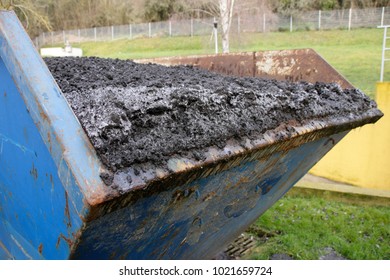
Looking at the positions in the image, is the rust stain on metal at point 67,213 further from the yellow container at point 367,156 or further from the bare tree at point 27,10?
the yellow container at point 367,156

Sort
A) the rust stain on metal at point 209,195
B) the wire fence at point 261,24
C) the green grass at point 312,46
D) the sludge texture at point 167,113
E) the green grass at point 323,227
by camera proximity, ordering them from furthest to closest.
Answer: the wire fence at point 261,24 < the green grass at point 312,46 < the green grass at point 323,227 < the rust stain on metal at point 209,195 < the sludge texture at point 167,113

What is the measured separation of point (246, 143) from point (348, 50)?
19.2 metres

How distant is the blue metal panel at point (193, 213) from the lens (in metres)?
1.19

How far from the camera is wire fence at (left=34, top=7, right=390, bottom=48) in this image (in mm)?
19420

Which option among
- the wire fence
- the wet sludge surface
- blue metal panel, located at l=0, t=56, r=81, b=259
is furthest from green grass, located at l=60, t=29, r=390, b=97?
blue metal panel, located at l=0, t=56, r=81, b=259

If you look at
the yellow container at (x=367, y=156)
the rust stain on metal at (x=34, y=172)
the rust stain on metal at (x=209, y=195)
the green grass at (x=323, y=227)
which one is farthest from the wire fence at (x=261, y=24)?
the rust stain on metal at (x=34, y=172)

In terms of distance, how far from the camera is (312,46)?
21.2m

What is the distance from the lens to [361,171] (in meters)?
4.91

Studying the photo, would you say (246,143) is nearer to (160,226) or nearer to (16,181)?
(160,226)

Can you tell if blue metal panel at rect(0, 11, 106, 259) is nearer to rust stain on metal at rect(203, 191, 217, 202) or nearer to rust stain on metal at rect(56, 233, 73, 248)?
rust stain on metal at rect(56, 233, 73, 248)

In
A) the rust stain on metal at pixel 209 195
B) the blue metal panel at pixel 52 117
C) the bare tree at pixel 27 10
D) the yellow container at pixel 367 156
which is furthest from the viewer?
the bare tree at pixel 27 10

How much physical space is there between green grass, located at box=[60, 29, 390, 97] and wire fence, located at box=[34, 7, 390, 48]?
2.41 ft

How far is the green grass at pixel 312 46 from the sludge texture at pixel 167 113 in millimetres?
9226

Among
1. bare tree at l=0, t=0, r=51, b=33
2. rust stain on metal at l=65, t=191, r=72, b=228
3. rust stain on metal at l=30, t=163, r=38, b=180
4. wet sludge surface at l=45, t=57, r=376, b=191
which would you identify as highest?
bare tree at l=0, t=0, r=51, b=33
